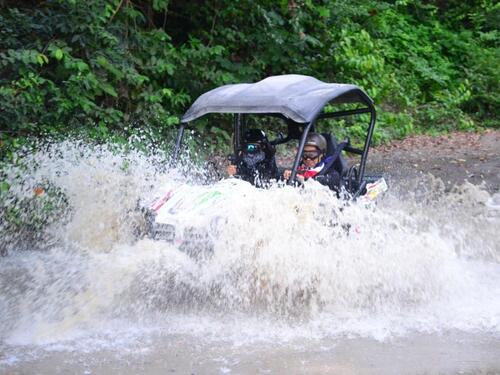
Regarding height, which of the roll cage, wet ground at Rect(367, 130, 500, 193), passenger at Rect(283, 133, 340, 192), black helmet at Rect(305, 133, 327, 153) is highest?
the roll cage

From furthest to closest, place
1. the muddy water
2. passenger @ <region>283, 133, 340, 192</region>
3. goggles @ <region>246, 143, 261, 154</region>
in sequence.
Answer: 1. goggles @ <region>246, 143, 261, 154</region>
2. passenger @ <region>283, 133, 340, 192</region>
3. the muddy water

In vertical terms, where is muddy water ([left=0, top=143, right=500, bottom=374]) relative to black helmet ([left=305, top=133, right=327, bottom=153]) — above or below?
below

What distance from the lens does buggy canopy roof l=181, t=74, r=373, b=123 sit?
22.5 ft

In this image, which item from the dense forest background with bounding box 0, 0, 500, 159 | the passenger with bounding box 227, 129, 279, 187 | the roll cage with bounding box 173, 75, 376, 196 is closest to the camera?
the roll cage with bounding box 173, 75, 376, 196

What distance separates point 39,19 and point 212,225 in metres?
5.43

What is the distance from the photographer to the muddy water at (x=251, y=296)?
17.4ft

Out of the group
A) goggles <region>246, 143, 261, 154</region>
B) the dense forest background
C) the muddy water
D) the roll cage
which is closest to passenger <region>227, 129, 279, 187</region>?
goggles <region>246, 143, 261, 154</region>

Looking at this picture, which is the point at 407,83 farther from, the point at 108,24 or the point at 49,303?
the point at 49,303

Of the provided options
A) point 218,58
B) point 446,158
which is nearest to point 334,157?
point 218,58

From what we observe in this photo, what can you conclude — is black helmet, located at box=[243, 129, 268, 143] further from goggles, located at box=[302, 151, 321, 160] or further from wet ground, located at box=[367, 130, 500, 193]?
wet ground, located at box=[367, 130, 500, 193]

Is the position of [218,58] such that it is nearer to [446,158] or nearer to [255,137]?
[446,158]

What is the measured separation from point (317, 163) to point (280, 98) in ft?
2.84

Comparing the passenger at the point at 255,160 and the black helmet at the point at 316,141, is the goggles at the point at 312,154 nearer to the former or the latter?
the black helmet at the point at 316,141

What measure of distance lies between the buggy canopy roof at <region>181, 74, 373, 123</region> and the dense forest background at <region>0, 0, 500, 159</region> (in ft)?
8.69
